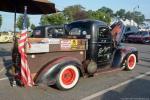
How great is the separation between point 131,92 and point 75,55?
1.86 m

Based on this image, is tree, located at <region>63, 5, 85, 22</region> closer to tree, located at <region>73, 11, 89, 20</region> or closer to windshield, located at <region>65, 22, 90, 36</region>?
tree, located at <region>73, 11, 89, 20</region>

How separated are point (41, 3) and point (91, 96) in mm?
4313

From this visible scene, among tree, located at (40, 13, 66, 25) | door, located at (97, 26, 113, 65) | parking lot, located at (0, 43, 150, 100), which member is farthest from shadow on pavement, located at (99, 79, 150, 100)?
tree, located at (40, 13, 66, 25)

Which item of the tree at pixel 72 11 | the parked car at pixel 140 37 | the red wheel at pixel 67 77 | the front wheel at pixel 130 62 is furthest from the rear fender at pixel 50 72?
the tree at pixel 72 11

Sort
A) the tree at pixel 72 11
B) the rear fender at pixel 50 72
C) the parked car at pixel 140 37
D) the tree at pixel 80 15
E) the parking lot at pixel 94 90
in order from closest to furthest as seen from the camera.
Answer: the parking lot at pixel 94 90 < the rear fender at pixel 50 72 < the parked car at pixel 140 37 < the tree at pixel 72 11 < the tree at pixel 80 15

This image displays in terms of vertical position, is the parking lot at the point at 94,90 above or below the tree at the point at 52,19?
below

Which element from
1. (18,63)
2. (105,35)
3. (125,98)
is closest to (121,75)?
(105,35)

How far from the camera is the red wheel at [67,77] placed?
8.12 metres

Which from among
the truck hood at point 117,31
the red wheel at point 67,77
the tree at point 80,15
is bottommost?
the red wheel at point 67,77

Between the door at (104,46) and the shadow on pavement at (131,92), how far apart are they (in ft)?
4.25

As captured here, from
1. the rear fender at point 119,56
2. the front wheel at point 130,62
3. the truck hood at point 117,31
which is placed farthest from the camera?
the front wheel at point 130,62

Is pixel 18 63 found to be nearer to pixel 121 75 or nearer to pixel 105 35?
pixel 105 35

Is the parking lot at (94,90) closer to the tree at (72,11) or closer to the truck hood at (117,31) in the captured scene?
the truck hood at (117,31)

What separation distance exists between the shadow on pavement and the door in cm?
130
